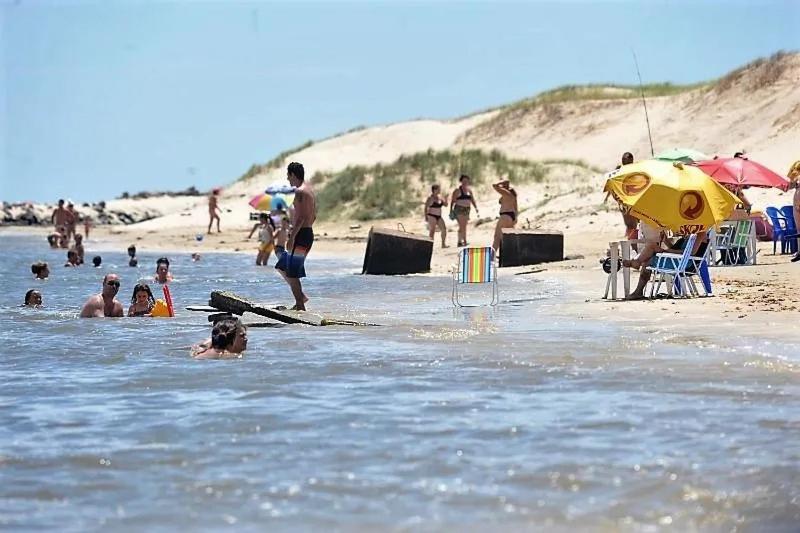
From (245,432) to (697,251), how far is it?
7.82m

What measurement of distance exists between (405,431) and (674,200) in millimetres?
6970

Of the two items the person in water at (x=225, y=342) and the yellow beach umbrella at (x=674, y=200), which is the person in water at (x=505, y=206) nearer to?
the yellow beach umbrella at (x=674, y=200)

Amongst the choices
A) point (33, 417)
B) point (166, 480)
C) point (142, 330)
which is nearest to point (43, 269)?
point (142, 330)

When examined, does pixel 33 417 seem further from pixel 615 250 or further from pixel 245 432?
pixel 615 250

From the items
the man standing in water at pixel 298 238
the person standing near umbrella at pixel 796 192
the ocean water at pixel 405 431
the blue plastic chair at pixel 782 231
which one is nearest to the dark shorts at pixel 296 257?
the man standing in water at pixel 298 238

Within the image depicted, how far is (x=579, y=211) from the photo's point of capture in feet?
93.3

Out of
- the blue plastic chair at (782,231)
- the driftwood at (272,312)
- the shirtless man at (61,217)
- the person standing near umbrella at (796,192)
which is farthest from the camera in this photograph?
the shirtless man at (61,217)

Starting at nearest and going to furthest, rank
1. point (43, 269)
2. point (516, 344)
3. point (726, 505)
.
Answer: point (726, 505)
point (516, 344)
point (43, 269)

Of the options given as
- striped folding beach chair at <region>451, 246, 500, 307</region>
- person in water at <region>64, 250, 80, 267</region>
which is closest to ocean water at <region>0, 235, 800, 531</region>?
striped folding beach chair at <region>451, 246, 500, 307</region>

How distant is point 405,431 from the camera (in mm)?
6445

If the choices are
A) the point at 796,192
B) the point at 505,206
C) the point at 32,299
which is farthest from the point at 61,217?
the point at 796,192

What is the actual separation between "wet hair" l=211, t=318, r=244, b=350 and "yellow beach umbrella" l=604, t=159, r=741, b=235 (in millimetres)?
4994

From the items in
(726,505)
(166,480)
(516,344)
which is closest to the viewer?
(726,505)

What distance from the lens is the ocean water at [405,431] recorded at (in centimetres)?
503
